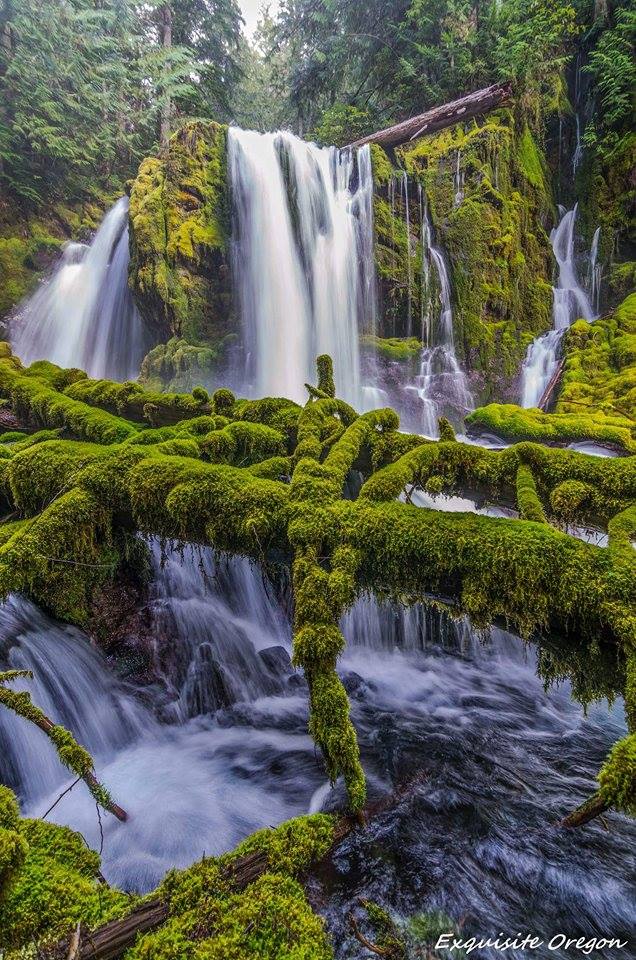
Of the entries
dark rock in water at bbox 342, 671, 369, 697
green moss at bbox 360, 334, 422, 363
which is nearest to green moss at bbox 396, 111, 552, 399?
green moss at bbox 360, 334, 422, 363

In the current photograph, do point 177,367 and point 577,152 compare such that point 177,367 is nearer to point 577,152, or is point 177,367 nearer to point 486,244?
point 486,244

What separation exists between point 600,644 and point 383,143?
51.5 ft

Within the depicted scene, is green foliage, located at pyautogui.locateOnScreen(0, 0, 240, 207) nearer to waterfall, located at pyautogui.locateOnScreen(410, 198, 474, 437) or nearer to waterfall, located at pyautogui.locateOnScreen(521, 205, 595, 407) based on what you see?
waterfall, located at pyautogui.locateOnScreen(410, 198, 474, 437)

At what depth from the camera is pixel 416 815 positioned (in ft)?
10.7

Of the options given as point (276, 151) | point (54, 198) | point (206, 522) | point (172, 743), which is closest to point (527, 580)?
point (206, 522)

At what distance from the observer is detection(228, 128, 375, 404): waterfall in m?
12.0

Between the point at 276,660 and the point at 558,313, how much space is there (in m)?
13.2

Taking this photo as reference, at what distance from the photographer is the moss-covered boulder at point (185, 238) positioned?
11.1 m

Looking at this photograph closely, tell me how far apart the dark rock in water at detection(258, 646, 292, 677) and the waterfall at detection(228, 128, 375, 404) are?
801cm

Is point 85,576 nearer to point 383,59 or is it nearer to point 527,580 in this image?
point 527,580

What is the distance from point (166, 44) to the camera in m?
17.2

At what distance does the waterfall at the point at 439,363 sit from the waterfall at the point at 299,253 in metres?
1.63

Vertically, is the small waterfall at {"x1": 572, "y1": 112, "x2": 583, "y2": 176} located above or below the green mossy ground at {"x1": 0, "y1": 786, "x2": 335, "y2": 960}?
above

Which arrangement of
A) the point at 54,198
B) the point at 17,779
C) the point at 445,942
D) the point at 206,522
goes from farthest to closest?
the point at 54,198
the point at 17,779
the point at 206,522
the point at 445,942
